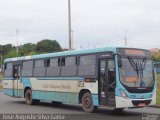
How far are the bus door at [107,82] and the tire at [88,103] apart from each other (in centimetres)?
72

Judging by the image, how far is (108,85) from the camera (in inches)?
703

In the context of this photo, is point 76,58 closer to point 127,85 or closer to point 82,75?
point 82,75

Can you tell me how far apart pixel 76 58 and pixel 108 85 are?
9.51 ft

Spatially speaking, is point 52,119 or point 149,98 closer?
point 52,119

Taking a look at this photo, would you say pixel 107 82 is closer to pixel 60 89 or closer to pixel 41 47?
pixel 60 89

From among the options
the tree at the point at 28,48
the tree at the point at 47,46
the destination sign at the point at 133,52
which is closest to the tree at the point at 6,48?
the tree at the point at 28,48

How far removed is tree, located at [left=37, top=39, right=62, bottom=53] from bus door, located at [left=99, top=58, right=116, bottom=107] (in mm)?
107478

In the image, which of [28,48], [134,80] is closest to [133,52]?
[134,80]

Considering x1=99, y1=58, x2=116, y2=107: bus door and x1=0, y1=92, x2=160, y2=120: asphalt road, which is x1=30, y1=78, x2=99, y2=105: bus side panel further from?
x1=0, y1=92, x2=160, y2=120: asphalt road

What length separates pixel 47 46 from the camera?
126 m

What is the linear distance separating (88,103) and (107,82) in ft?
5.28

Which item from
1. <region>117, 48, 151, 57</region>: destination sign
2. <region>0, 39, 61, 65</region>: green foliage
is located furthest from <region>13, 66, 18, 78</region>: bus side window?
<region>0, 39, 61, 65</region>: green foliage

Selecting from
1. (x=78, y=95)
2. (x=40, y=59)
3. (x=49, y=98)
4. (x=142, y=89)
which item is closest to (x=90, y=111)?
(x=78, y=95)

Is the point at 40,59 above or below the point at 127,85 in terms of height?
above
